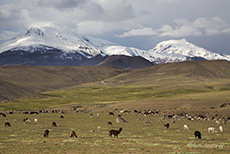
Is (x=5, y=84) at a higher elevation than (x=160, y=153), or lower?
higher

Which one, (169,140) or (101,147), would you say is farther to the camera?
(169,140)

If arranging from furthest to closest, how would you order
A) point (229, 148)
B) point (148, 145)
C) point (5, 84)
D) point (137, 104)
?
point (5, 84) < point (137, 104) < point (148, 145) < point (229, 148)

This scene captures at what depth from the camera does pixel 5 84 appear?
15275 centimetres

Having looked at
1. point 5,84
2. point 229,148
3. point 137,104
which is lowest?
point 229,148

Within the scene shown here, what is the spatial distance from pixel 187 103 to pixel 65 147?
54.8 metres

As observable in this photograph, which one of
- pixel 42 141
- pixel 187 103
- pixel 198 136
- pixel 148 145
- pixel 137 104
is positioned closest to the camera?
pixel 148 145

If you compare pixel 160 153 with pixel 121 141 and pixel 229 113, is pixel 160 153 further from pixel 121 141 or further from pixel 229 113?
pixel 229 113

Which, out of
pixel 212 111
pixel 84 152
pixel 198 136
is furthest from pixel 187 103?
pixel 84 152

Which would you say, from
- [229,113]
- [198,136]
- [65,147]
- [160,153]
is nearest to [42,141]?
[65,147]

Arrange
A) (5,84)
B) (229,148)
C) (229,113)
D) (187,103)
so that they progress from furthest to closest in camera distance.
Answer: (5,84), (187,103), (229,113), (229,148)

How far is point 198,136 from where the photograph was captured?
30.2 meters

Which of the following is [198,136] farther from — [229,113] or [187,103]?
[187,103]

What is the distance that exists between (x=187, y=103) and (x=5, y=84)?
105105 mm

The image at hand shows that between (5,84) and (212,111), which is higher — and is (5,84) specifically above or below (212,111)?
above
